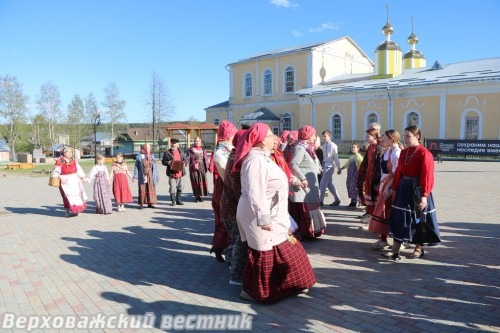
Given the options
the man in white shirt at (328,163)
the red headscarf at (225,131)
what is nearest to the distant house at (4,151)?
the man in white shirt at (328,163)

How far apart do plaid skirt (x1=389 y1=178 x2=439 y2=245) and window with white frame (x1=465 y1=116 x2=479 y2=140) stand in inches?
996

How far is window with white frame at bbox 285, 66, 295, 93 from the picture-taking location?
123ft

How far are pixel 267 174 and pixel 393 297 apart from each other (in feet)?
6.11

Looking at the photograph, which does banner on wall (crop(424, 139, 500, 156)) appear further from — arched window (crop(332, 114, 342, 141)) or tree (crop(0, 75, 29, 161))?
tree (crop(0, 75, 29, 161))

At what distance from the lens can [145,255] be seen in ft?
19.3

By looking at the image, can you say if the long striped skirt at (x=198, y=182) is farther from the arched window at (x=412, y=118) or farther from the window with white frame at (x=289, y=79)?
the window with white frame at (x=289, y=79)

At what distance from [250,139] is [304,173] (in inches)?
94.9

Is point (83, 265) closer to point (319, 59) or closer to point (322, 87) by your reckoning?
point (322, 87)

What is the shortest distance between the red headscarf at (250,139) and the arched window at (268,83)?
3577 centimetres

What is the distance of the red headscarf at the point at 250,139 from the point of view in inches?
153

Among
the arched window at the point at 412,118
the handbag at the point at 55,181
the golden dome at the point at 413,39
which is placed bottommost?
the handbag at the point at 55,181

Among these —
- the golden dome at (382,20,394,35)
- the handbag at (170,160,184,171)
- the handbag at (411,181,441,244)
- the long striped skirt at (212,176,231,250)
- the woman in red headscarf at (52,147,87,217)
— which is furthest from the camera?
the golden dome at (382,20,394,35)

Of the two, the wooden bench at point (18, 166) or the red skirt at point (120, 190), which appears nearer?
the red skirt at point (120, 190)

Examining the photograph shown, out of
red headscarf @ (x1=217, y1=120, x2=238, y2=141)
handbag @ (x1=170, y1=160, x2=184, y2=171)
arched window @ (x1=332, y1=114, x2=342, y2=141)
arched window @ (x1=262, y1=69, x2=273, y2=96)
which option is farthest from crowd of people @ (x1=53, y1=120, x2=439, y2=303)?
arched window @ (x1=262, y1=69, x2=273, y2=96)
